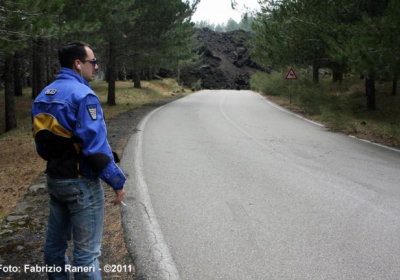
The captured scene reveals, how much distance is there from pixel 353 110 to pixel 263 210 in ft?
51.0

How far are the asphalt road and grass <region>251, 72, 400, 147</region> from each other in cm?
288

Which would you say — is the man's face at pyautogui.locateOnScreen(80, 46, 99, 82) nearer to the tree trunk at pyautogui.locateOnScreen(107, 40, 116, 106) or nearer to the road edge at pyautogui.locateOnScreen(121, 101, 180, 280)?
the road edge at pyautogui.locateOnScreen(121, 101, 180, 280)

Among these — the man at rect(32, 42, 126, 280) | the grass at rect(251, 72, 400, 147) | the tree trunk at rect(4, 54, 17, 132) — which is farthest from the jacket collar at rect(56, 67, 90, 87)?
the tree trunk at rect(4, 54, 17, 132)

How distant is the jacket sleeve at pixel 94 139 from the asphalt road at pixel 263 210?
1.43 metres

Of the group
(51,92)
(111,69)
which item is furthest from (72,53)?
(111,69)

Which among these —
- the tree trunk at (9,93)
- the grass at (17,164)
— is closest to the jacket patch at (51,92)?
the grass at (17,164)

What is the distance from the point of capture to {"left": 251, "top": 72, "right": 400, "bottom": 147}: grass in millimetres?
13288

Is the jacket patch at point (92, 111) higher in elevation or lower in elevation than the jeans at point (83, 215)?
higher

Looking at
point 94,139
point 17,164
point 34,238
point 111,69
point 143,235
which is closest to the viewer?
point 94,139

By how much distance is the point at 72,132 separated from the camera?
2771 millimetres

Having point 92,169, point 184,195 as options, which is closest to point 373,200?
point 184,195

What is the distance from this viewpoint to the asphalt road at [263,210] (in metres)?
3.94

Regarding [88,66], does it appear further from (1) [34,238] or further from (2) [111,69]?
(2) [111,69]

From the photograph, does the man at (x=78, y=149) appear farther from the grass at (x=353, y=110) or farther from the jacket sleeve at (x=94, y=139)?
the grass at (x=353, y=110)
